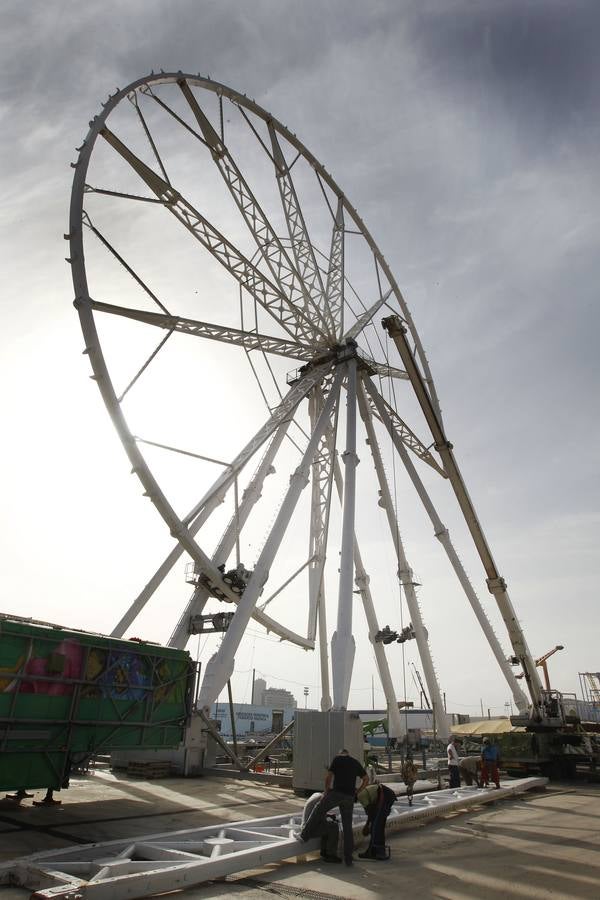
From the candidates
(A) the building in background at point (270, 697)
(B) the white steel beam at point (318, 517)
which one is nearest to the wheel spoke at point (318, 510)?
(B) the white steel beam at point (318, 517)

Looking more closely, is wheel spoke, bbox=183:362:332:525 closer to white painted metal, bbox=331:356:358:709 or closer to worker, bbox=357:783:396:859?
white painted metal, bbox=331:356:358:709

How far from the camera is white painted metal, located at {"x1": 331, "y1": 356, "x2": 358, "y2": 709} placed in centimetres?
1556

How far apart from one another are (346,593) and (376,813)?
880 centimetres

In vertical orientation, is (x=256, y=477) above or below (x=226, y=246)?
below

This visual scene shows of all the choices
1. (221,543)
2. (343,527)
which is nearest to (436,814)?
(343,527)

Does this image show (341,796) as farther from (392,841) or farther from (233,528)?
(233,528)

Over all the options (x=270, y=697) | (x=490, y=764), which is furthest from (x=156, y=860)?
(x=270, y=697)

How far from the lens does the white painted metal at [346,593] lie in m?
15.6

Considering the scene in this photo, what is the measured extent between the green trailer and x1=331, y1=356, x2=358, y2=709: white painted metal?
4931 mm

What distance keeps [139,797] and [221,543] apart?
8719 mm

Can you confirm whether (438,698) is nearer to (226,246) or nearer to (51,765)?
(51,765)

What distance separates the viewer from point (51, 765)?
30.9 feet

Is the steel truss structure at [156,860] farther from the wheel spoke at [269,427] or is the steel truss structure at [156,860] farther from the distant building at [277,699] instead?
the distant building at [277,699]

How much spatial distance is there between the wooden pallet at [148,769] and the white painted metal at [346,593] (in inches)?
221
